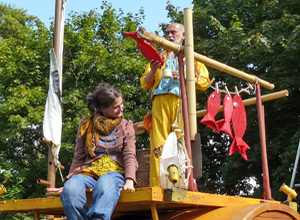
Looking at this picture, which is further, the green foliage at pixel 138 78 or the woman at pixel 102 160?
the green foliage at pixel 138 78

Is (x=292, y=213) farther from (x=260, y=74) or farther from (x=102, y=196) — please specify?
(x=260, y=74)

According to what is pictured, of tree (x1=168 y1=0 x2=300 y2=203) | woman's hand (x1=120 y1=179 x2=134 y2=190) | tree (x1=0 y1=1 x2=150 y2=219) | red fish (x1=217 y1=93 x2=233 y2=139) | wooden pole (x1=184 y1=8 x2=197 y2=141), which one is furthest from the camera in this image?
tree (x1=0 y1=1 x2=150 y2=219)

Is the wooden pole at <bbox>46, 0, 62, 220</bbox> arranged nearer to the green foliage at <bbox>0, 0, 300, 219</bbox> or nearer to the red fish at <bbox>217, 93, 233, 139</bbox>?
the red fish at <bbox>217, 93, 233, 139</bbox>

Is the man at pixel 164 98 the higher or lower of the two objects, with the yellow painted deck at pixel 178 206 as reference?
higher

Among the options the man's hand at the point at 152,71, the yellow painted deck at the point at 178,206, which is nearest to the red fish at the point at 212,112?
the man's hand at the point at 152,71

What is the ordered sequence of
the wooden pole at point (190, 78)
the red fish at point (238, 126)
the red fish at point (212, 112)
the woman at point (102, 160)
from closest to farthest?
the woman at point (102, 160), the wooden pole at point (190, 78), the red fish at point (212, 112), the red fish at point (238, 126)

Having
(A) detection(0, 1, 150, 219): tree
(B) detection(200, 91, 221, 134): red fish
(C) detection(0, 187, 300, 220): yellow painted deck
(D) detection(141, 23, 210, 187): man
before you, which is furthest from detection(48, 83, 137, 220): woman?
(A) detection(0, 1, 150, 219): tree

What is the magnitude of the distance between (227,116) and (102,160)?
1330mm

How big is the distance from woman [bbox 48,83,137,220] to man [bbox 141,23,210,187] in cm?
80

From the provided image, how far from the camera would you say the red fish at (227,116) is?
3.97 meters

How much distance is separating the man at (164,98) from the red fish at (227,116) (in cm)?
31

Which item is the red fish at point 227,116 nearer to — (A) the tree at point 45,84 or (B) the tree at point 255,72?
(B) the tree at point 255,72

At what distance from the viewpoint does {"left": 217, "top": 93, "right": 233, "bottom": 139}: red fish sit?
13.0 ft

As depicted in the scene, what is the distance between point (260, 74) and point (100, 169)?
10.9 meters
